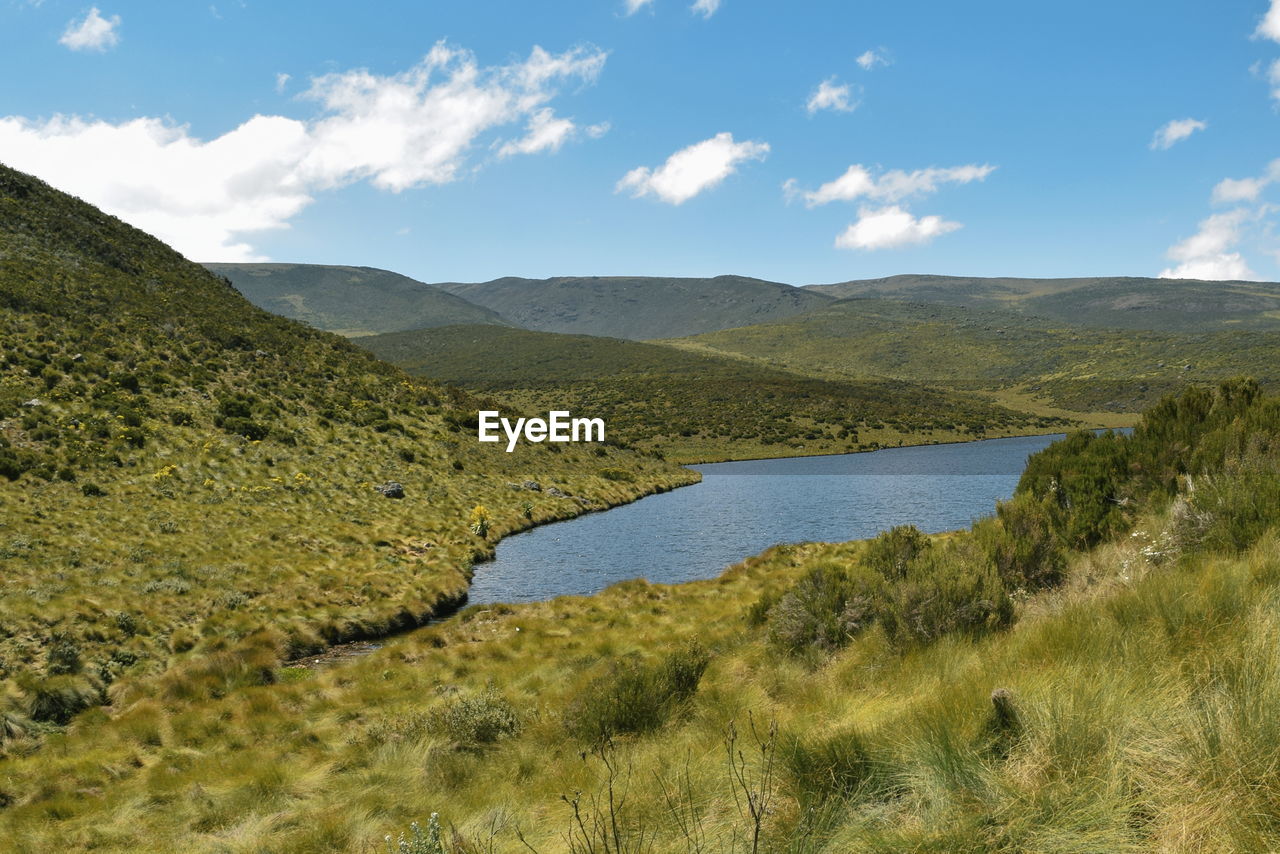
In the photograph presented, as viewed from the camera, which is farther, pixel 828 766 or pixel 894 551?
pixel 894 551

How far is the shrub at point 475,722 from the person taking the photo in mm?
9297

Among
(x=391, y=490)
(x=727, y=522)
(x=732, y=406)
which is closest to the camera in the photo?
(x=391, y=490)

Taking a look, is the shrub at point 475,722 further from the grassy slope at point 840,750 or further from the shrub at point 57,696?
the shrub at point 57,696

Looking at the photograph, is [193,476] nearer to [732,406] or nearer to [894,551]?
[894,551]

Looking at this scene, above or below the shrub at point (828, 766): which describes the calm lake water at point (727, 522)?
below

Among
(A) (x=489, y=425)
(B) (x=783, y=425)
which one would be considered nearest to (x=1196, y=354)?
(B) (x=783, y=425)

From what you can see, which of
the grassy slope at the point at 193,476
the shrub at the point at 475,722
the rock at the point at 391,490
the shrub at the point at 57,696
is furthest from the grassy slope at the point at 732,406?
the shrub at the point at 475,722

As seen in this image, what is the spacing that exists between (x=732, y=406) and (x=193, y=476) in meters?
95.7

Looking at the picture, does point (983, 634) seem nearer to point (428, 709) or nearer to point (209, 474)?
point (428, 709)

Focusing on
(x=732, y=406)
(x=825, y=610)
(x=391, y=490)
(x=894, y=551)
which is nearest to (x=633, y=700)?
(x=825, y=610)

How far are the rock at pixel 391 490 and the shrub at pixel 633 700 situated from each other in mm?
27604

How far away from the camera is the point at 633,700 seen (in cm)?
864

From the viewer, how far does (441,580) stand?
81.4ft

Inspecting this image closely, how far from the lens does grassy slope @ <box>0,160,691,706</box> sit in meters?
17.2
